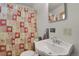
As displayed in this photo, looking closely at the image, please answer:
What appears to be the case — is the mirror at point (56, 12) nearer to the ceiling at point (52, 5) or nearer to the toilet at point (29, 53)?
the ceiling at point (52, 5)

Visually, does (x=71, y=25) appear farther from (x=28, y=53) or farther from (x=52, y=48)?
(x=28, y=53)

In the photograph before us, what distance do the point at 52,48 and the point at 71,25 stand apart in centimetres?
30

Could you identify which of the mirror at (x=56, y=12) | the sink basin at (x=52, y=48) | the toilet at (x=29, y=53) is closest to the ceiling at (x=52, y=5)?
the mirror at (x=56, y=12)

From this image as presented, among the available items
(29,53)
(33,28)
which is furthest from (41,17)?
(29,53)

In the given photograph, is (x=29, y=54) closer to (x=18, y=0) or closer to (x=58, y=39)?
(x=58, y=39)

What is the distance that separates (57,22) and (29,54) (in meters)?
0.43

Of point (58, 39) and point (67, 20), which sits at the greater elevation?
point (67, 20)

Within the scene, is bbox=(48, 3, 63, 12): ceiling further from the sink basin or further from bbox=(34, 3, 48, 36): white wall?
the sink basin

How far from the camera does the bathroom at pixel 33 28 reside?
163 centimetres

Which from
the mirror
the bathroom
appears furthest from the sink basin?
the mirror

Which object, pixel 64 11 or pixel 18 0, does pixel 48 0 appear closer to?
pixel 64 11

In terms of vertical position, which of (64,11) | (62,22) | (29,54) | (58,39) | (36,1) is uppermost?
(36,1)

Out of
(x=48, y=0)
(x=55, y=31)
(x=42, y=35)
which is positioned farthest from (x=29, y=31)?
(x=48, y=0)

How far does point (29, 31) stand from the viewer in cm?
167
